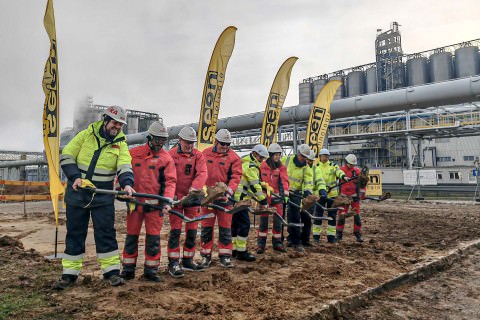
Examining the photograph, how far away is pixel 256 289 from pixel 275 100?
29.8 ft

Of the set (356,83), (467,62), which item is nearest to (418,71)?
(467,62)

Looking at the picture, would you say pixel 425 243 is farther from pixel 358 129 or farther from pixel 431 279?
pixel 358 129

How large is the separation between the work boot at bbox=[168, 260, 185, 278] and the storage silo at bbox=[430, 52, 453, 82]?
38296mm

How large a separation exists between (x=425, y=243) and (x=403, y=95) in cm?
1359

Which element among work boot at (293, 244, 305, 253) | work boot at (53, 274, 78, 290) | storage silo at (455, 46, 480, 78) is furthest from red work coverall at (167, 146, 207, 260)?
storage silo at (455, 46, 480, 78)

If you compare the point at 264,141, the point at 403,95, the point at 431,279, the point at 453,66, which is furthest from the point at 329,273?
the point at 453,66

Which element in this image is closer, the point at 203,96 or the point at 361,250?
the point at 361,250

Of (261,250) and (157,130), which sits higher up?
(157,130)

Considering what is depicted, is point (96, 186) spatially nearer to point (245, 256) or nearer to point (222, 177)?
point (222, 177)

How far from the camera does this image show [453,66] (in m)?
35.6

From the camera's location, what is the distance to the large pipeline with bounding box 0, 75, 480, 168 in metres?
17.1

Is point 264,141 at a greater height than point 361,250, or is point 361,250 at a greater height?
point 264,141

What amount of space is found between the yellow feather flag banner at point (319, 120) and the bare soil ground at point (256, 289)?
6649 millimetres

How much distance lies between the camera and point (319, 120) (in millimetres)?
13289
